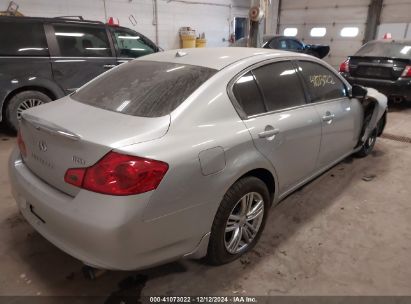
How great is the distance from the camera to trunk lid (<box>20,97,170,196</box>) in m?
1.66

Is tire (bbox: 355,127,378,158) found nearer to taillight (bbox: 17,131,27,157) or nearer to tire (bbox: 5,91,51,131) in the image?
taillight (bbox: 17,131,27,157)

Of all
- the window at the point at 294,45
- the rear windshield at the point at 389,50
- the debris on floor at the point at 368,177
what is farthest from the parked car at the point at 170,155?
the window at the point at 294,45

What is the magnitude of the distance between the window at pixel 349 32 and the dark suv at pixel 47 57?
9074 mm

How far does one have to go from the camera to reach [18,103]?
15.3 feet

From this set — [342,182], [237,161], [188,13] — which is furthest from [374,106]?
[188,13]

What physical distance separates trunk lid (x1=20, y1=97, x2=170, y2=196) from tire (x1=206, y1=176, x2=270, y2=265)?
2.10 ft

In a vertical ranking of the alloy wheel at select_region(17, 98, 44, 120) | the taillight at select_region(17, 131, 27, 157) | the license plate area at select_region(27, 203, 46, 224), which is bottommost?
the license plate area at select_region(27, 203, 46, 224)

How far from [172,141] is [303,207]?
1847 mm

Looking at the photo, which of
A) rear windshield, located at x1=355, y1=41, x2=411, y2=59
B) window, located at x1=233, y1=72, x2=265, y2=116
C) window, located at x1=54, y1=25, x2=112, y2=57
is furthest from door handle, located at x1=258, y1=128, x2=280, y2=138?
rear windshield, located at x1=355, y1=41, x2=411, y2=59

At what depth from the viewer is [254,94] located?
2.30 metres

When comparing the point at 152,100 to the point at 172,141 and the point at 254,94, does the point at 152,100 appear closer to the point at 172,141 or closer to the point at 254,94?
the point at 172,141

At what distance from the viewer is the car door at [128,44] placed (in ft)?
17.7

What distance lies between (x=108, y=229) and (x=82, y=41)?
4360 millimetres

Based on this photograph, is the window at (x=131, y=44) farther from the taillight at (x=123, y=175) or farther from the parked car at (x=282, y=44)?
Answer: the taillight at (x=123, y=175)
